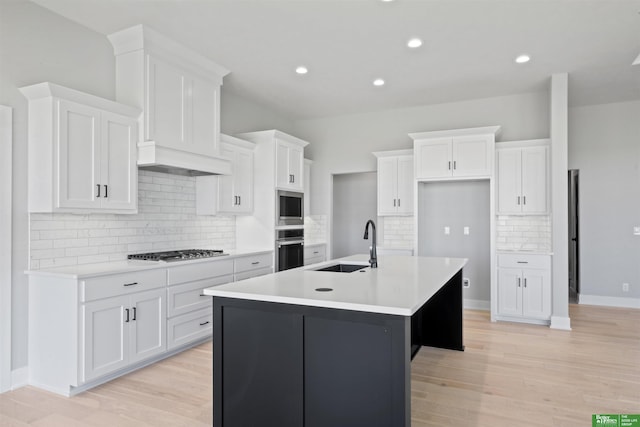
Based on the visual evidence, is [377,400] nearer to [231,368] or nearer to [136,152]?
[231,368]

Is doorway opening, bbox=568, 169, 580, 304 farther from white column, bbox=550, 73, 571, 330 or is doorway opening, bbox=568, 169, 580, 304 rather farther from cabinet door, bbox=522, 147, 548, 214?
white column, bbox=550, 73, 571, 330

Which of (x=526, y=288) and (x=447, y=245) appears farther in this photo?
(x=447, y=245)

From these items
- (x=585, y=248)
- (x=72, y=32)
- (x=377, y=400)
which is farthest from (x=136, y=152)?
(x=585, y=248)

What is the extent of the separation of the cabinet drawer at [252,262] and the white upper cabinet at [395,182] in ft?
6.24

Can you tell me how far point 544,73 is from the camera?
4828 millimetres

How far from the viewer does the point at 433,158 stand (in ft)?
18.2

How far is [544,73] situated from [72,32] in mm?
4967

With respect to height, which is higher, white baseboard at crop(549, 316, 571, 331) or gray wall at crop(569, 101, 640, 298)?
gray wall at crop(569, 101, 640, 298)

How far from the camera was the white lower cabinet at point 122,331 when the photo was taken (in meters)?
3.06

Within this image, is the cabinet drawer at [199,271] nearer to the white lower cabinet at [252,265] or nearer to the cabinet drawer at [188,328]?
the white lower cabinet at [252,265]

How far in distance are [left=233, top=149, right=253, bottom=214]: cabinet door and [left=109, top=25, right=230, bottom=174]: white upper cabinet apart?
608 millimetres

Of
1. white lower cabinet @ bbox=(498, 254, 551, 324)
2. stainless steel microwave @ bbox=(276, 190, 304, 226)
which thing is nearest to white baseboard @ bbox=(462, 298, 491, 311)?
white lower cabinet @ bbox=(498, 254, 551, 324)

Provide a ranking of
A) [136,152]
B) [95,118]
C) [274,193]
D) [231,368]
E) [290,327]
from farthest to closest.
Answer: [274,193], [136,152], [95,118], [231,368], [290,327]

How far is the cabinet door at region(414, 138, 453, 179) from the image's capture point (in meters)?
Result: 5.46
